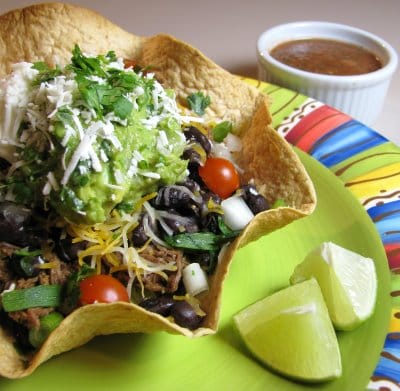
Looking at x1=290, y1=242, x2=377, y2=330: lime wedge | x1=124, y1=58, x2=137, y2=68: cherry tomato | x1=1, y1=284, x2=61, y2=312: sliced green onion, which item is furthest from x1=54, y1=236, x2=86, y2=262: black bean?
x1=124, y1=58, x2=137, y2=68: cherry tomato

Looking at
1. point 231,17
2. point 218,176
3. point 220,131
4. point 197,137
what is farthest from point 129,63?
point 231,17

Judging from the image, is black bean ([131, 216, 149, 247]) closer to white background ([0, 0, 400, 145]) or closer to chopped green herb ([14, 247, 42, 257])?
chopped green herb ([14, 247, 42, 257])

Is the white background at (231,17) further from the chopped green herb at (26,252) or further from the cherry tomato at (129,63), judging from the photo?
the chopped green herb at (26,252)

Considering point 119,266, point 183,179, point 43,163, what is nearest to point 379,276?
point 183,179

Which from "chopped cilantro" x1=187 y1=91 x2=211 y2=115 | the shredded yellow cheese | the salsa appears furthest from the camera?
the salsa

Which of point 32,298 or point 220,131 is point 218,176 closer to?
point 220,131
